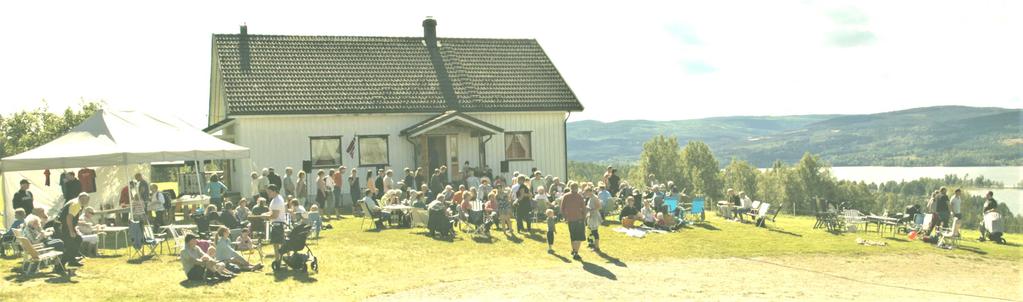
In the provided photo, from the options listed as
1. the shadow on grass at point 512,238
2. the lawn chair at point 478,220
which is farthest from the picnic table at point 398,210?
the shadow on grass at point 512,238

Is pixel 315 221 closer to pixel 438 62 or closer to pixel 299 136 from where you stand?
pixel 299 136

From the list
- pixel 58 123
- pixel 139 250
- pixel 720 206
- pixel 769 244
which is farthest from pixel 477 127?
pixel 58 123

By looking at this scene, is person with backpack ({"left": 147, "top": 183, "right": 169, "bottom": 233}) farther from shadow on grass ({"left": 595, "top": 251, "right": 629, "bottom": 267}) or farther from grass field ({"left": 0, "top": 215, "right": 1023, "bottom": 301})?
shadow on grass ({"left": 595, "top": 251, "right": 629, "bottom": 267})

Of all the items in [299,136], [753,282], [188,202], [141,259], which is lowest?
[753,282]

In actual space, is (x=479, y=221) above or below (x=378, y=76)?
below

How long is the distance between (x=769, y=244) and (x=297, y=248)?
10.8 metres

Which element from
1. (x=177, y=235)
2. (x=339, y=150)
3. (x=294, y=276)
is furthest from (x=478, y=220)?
(x=339, y=150)

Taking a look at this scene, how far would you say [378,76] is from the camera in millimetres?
28625

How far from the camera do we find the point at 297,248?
13.8 meters

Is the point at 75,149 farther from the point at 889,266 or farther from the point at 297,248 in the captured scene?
the point at 889,266

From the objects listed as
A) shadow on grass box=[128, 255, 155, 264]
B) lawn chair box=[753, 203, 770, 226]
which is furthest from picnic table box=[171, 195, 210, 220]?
lawn chair box=[753, 203, 770, 226]

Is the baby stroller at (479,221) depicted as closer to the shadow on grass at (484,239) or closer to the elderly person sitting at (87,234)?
the shadow on grass at (484,239)

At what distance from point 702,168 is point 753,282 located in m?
86.4

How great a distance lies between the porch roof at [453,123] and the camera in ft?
86.1
